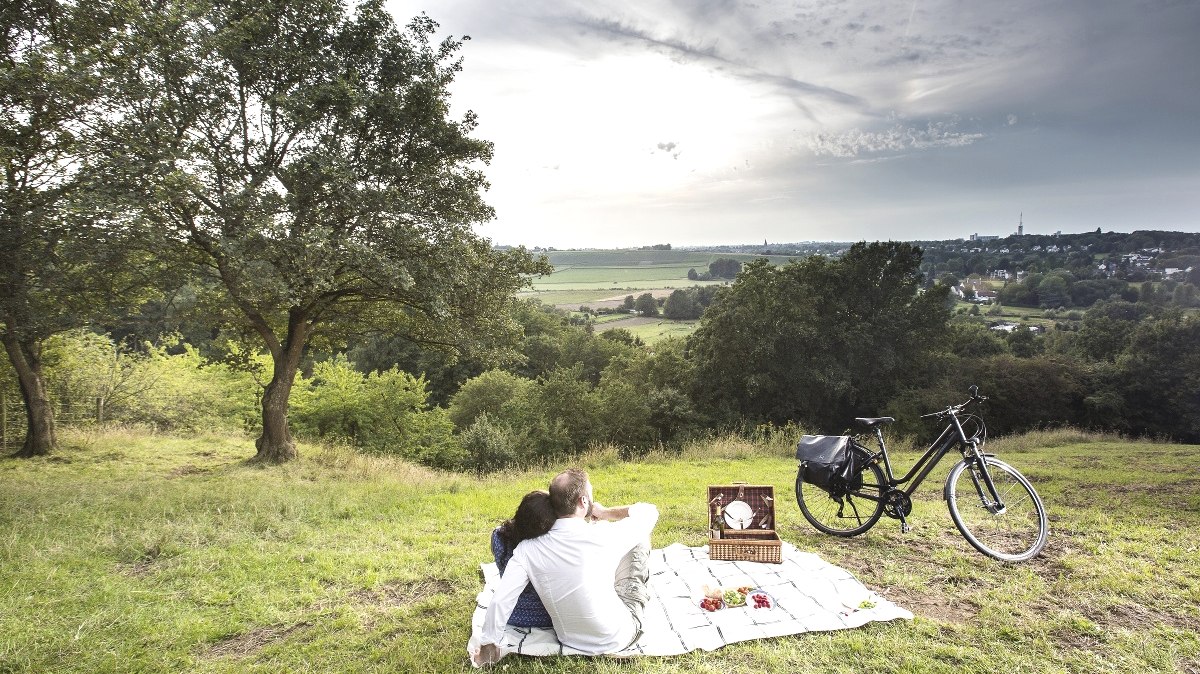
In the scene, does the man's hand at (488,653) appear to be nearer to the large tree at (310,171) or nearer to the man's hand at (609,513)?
the man's hand at (609,513)

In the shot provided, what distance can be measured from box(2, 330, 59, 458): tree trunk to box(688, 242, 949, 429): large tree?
24205 millimetres

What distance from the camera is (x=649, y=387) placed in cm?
2816

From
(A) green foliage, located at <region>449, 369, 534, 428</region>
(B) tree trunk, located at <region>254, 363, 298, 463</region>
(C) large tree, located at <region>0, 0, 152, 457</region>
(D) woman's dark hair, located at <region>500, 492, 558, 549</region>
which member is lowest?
(A) green foliage, located at <region>449, 369, 534, 428</region>

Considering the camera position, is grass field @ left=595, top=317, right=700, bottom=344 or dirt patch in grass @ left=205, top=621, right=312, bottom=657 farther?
grass field @ left=595, top=317, right=700, bottom=344

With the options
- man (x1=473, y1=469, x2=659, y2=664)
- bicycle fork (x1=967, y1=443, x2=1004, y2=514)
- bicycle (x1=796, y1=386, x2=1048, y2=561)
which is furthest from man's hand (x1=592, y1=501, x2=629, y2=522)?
bicycle fork (x1=967, y1=443, x2=1004, y2=514)

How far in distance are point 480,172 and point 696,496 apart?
30.2ft

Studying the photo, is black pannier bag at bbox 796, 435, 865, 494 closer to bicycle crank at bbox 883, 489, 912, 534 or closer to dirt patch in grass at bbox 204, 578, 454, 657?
bicycle crank at bbox 883, 489, 912, 534

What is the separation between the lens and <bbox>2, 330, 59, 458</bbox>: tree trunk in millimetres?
12219

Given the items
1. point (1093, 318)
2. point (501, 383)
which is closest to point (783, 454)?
point (501, 383)

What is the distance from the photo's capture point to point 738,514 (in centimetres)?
621

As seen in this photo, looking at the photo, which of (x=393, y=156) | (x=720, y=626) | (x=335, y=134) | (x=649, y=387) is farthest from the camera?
(x=649, y=387)

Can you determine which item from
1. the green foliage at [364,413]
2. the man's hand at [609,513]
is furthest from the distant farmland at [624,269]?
the man's hand at [609,513]

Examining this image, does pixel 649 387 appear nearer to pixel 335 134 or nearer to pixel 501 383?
pixel 501 383

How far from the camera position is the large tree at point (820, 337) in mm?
28531
